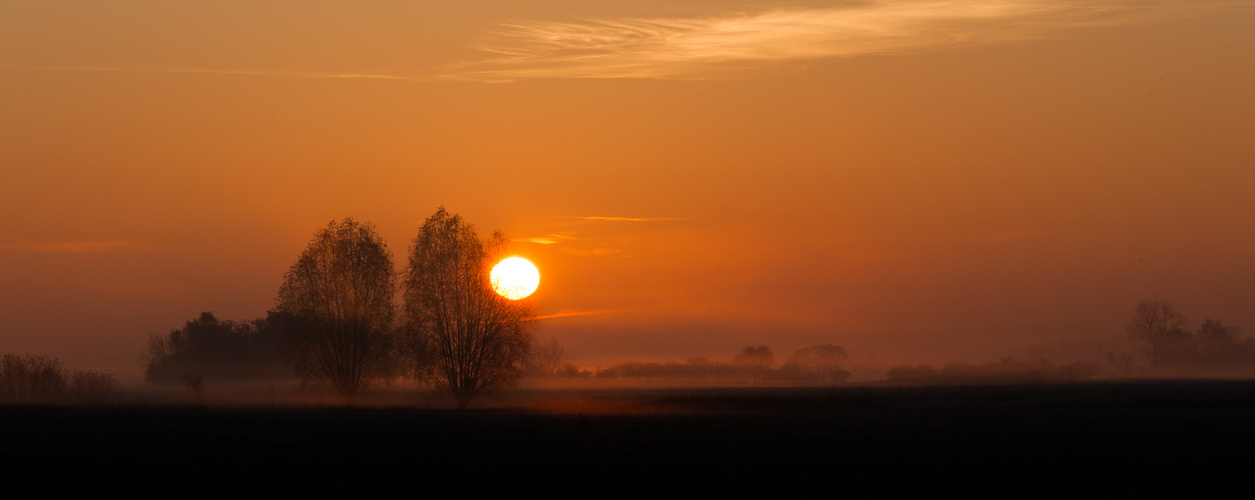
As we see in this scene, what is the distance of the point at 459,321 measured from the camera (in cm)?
6912

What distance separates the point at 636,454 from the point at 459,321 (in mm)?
38144

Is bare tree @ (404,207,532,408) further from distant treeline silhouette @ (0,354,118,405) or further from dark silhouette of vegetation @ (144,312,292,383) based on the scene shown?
dark silhouette of vegetation @ (144,312,292,383)

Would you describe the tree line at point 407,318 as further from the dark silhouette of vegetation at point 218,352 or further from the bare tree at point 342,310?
the dark silhouette of vegetation at point 218,352

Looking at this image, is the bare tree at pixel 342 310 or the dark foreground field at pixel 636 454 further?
the bare tree at pixel 342 310

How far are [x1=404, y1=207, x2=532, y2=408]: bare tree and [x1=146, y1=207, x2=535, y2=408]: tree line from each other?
0.07 metres

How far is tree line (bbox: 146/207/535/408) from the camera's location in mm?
69000

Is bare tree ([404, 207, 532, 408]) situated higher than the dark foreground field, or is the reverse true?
bare tree ([404, 207, 532, 408])

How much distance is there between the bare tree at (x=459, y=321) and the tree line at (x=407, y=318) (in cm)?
7

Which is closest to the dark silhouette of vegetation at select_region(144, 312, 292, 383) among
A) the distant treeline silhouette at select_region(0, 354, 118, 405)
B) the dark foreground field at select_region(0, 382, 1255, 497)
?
the distant treeline silhouette at select_region(0, 354, 118, 405)

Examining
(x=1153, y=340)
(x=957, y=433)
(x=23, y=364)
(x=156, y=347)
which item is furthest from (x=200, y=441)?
(x=1153, y=340)

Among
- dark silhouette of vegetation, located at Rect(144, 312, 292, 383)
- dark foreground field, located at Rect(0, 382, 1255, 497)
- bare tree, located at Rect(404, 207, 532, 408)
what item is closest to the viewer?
dark foreground field, located at Rect(0, 382, 1255, 497)

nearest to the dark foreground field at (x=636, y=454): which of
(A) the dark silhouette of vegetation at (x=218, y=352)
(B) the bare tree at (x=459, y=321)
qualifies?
(B) the bare tree at (x=459, y=321)

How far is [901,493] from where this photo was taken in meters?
24.9

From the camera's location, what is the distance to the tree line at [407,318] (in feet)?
226
